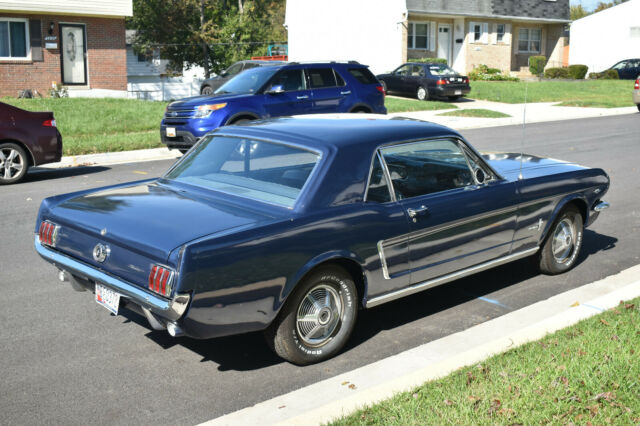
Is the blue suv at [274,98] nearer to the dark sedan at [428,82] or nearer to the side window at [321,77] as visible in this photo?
the side window at [321,77]

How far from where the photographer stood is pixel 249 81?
15.0 metres

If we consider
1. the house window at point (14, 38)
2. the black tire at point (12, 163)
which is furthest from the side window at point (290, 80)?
the house window at point (14, 38)

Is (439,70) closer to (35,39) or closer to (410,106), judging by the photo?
(410,106)

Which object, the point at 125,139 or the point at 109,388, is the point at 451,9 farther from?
the point at 109,388

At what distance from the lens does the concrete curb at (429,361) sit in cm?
404

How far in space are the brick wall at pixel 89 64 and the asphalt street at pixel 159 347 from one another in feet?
67.2

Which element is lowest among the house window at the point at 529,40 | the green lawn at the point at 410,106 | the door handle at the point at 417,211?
the door handle at the point at 417,211

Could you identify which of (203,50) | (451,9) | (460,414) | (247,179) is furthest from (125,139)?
(451,9)

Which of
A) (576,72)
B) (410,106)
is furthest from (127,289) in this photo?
(576,72)

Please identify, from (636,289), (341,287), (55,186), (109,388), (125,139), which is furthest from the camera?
(125,139)

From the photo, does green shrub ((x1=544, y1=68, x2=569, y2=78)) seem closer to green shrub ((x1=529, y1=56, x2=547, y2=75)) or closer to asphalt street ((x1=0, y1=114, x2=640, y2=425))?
green shrub ((x1=529, y1=56, x2=547, y2=75))

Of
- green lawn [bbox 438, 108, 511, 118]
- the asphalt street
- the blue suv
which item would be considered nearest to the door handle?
the asphalt street

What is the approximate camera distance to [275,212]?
15.5ft

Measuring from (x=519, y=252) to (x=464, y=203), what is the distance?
38.2 inches
